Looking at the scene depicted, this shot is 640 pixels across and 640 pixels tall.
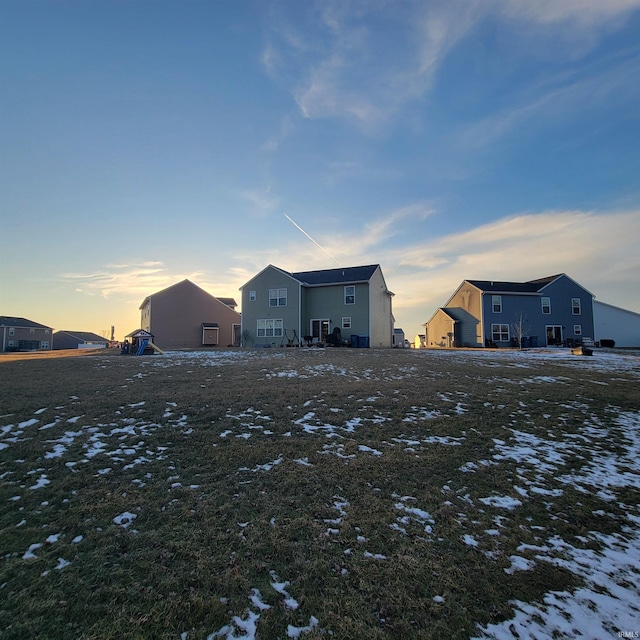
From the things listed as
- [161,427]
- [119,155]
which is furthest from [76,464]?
[119,155]

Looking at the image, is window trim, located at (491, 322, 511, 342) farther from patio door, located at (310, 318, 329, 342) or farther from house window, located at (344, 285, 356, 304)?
patio door, located at (310, 318, 329, 342)

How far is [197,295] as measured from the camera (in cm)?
3862

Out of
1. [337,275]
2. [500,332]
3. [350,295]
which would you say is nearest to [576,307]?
[500,332]

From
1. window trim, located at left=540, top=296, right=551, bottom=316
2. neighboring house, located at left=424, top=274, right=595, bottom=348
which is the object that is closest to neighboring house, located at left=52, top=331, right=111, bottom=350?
neighboring house, located at left=424, top=274, right=595, bottom=348

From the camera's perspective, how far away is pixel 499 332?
32594 millimetres

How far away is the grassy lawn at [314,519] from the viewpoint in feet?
8.43

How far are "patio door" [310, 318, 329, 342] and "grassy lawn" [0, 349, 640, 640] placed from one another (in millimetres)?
21232

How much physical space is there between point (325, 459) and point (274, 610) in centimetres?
266

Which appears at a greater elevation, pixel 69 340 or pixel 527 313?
pixel 527 313

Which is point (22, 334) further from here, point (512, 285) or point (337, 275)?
point (512, 285)

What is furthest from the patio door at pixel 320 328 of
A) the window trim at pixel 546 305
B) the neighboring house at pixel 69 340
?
the neighboring house at pixel 69 340

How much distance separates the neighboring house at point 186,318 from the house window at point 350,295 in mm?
18005

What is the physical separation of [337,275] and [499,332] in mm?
16734

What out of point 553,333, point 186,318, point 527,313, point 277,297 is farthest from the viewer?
point 186,318
